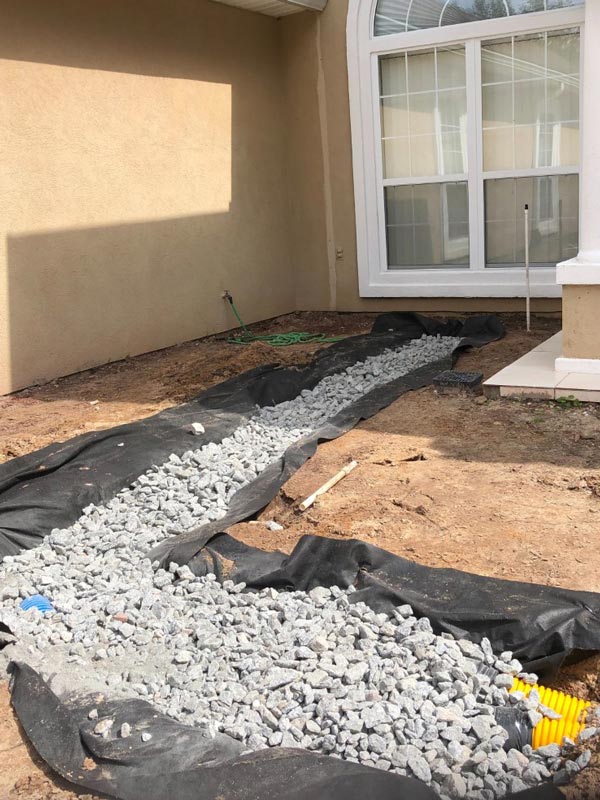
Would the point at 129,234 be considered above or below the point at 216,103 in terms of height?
below

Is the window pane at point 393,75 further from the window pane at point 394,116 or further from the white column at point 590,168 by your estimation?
the white column at point 590,168

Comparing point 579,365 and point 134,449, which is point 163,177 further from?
point 579,365

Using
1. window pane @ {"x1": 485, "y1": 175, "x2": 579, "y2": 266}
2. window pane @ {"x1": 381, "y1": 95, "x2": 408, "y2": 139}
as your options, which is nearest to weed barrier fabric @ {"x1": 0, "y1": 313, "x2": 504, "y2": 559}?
window pane @ {"x1": 485, "y1": 175, "x2": 579, "y2": 266}

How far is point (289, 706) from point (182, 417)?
3088 millimetres

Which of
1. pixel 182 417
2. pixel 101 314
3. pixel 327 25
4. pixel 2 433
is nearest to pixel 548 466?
pixel 182 417

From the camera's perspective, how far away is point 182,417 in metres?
5.54

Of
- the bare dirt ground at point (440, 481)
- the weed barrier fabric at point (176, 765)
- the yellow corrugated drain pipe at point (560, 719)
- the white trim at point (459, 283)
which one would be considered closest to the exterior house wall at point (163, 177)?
the white trim at point (459, 283)

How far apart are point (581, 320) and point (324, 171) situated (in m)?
4.57

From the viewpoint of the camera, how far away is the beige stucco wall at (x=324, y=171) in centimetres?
890

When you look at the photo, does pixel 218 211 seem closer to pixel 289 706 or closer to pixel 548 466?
pixel 548 466

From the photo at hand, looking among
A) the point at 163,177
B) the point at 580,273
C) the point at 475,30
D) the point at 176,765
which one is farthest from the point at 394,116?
the point at 176,765

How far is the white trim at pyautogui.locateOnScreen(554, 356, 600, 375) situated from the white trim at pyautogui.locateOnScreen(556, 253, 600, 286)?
528 millimetres

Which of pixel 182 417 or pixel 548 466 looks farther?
pixel 182 417

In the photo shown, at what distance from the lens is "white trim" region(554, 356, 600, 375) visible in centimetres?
560
